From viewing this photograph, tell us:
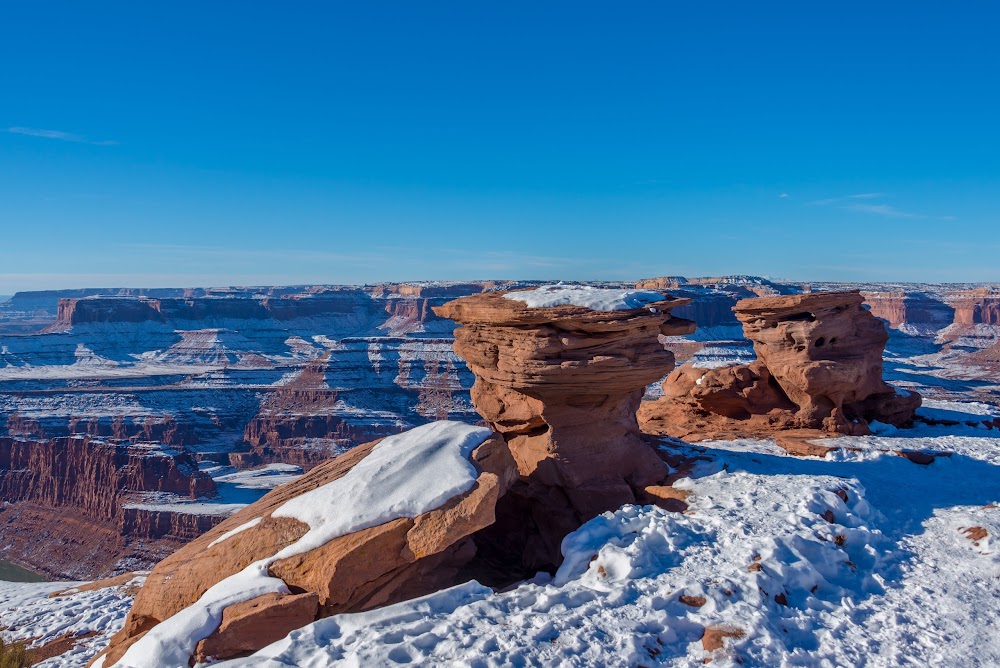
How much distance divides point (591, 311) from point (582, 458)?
3.88 metres

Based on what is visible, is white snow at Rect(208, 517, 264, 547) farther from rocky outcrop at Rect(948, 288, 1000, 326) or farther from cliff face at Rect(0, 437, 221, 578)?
rocky outcrop at Rect(948, 288, 1000, 326)

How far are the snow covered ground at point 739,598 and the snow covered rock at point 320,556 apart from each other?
29.7 inches

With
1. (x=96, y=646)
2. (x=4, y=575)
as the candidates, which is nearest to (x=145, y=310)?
(x=4, y=575)

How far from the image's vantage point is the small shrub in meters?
12.1

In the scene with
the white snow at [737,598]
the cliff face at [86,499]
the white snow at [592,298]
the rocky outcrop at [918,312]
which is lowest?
the cliff face at [86,499]

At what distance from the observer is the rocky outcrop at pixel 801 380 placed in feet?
64.4

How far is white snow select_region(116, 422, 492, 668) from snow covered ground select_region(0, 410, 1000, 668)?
119 cm

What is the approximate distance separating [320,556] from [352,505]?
1075mm

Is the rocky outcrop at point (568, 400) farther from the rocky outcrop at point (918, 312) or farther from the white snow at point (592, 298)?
the rocky outcrop at point (918, 312)

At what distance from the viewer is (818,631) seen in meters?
8.03

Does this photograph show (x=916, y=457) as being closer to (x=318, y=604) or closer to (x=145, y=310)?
(x=318, y=604)

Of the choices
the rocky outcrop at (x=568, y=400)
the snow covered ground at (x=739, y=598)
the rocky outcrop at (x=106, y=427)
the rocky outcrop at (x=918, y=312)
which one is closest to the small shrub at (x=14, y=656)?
the snow covered ground at (x=739, y=598)

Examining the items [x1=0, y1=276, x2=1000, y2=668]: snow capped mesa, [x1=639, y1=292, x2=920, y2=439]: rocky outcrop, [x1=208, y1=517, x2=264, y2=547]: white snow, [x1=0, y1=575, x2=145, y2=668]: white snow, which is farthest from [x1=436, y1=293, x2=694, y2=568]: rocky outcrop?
[x1=0, y1=575, x2=145, y2=668]: white snow

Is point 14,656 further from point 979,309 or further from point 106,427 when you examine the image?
point 979,309
